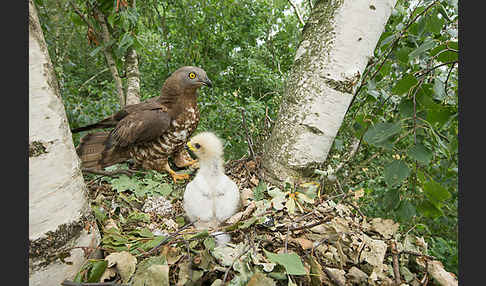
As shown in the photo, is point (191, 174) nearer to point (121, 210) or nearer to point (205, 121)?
point (121, 210)

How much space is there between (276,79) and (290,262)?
307 centimetres

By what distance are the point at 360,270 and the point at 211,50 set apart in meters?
4.00

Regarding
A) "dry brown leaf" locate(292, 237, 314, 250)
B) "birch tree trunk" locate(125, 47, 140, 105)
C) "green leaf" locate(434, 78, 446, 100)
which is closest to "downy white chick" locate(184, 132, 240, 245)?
"dry brown leaf" locate(292, 237, 314, 250)

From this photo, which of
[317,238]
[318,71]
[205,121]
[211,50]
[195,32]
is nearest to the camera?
[317,238]

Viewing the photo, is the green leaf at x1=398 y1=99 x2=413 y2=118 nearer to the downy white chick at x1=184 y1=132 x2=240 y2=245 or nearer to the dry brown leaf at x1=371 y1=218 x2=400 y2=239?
the dry brown leaf at x1=371 y1=218 x2=400 y2=239

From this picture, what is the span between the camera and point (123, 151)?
2.21 m

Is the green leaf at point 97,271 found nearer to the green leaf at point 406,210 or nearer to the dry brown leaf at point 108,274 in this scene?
Answer: the dry brown leaf at point 108,274

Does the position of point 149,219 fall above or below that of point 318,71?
below

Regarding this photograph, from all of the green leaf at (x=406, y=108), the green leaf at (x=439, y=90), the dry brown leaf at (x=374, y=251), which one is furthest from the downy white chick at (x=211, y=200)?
the green leaf at (x=439, y=90)

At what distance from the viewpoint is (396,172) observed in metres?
1.08

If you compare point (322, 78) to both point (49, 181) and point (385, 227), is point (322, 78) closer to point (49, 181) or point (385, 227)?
point (385, 227)

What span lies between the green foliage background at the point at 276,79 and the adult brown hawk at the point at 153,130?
417 millimetres

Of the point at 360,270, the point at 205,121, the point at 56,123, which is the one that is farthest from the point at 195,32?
the point at 360,270

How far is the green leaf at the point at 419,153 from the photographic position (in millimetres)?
1002
